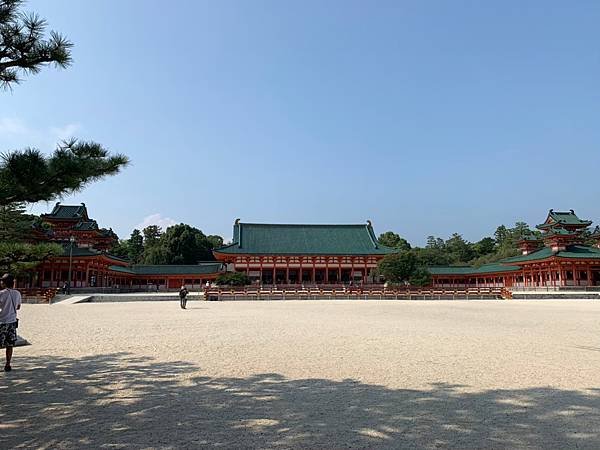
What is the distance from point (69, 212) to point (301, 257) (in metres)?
25.4

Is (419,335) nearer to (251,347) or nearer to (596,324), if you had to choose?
(251,347)

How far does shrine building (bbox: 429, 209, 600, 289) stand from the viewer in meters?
43.7

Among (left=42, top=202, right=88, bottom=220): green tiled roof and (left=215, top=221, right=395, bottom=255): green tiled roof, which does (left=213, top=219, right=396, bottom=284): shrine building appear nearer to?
(left=215, top=221, right=395, bottom=255): green tiled roof

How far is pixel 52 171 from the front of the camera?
15.7ft

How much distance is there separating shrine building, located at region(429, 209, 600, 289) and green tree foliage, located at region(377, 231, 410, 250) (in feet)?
88.3

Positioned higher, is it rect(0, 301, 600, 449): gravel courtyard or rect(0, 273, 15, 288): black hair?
rect(0, 273, 15, 288): black hair

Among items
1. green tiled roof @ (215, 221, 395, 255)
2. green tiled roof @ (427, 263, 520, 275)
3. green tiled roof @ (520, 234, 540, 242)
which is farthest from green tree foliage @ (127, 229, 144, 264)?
green tiled roof @ (520, 234, 540, 242)

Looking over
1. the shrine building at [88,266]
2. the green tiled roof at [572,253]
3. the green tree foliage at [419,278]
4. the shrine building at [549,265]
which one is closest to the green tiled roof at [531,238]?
the shrine building at [549,265]

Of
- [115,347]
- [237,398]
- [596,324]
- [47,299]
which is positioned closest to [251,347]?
[115,347]

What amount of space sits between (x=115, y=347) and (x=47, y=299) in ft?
72.6

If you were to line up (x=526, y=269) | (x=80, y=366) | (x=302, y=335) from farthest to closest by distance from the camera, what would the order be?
(x=526, y=269)
(x=302, y=335)
(x=80, y=366)

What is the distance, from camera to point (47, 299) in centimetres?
2770

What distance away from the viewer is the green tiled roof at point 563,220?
48.4 m

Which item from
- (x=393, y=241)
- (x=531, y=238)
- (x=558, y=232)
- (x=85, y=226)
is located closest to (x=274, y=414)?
(x=85, y=226)
